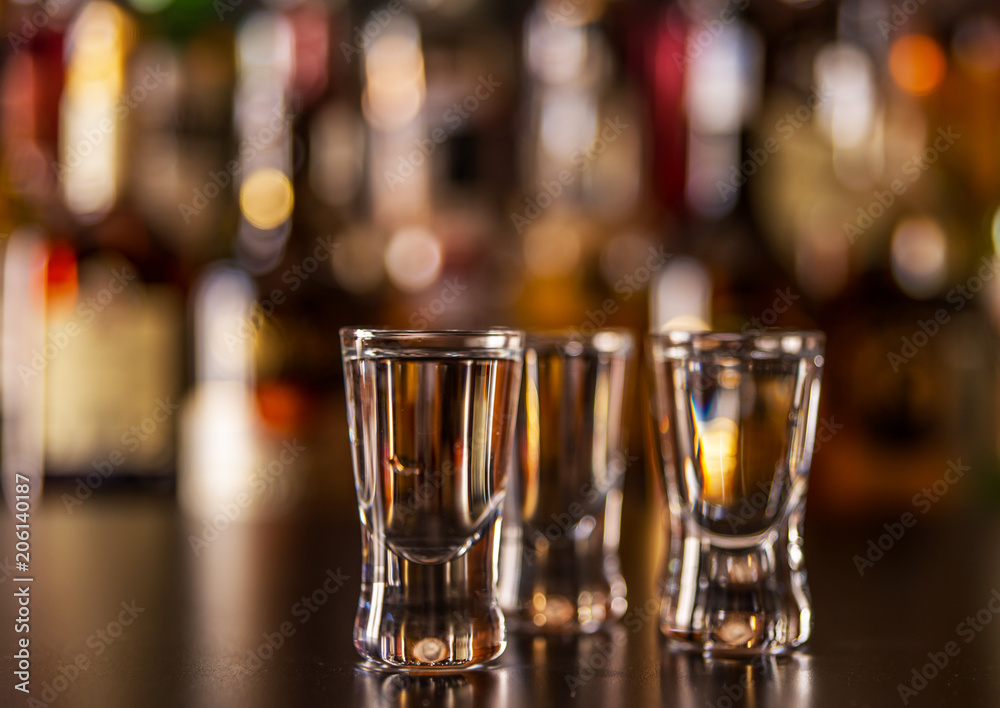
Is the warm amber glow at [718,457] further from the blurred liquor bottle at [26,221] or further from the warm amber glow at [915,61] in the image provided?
the warm amber glow at [915,61]

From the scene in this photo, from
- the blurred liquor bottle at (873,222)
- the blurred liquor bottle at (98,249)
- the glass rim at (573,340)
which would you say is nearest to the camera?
A: the glass rim at (573,340)

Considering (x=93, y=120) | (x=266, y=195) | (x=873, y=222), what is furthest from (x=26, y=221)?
(x=873, y=222)

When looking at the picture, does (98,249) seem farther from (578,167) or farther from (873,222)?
(873,222)

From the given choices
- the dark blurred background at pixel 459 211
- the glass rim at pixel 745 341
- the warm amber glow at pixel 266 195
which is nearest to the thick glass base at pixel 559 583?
the glass rim at pixel 745 341

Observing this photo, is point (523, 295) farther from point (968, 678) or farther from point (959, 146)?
point (968, 678)

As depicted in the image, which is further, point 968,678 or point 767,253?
point 767,253

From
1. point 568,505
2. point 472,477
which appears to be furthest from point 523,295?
point 472,477

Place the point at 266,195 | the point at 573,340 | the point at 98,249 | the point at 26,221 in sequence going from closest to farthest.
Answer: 1. the point at 573,340
2. the point at 98,249
3. the point at 26,221
4. the point at 266,195
